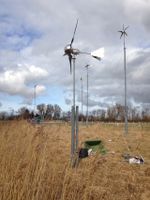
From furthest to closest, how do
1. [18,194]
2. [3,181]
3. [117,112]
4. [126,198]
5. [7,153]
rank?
1. [117,112]
2. [126,198]
3. [7,153]
4. [3,181]
5. [18,194]

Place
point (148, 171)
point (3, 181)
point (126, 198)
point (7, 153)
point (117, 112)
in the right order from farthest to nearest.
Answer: point (117, 112) → point (148, 171) → point (126, 198) → point (7, 153) → point (3, 181)

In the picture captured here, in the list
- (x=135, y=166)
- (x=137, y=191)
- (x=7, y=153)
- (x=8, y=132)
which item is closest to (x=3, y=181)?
(x=7, y=153)

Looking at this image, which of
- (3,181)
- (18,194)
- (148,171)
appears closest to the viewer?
(18,194)

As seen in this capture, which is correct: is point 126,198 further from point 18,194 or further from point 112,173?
point 18,194

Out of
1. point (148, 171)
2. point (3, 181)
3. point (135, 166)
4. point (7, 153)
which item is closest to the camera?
point (3, 181)

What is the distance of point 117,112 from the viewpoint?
4749 inches

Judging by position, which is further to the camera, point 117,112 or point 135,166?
point 117,112

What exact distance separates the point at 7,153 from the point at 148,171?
546 cm

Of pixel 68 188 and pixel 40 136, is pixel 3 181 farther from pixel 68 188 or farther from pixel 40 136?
pixel 40 136

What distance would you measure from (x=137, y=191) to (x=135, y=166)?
3.68m

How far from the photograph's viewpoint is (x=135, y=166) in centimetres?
1220

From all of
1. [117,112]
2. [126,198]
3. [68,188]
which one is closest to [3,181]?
[68,188]

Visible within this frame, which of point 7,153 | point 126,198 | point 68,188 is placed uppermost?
point 7,153

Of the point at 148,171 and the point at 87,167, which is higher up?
the point at 87,167
